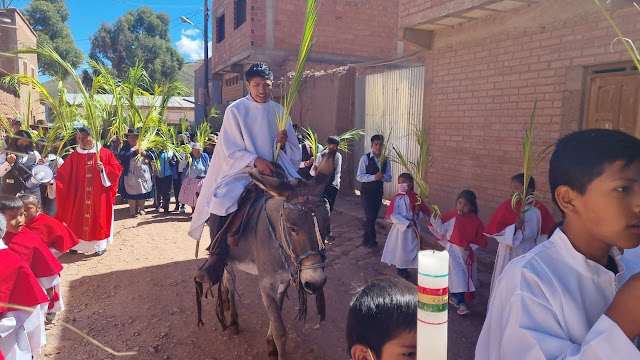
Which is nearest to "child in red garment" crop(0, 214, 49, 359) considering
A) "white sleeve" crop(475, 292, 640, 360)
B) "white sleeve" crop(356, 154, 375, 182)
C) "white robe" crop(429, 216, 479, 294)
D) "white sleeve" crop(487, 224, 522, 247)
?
"white sleeve" crop(475, 292, 640, 360)

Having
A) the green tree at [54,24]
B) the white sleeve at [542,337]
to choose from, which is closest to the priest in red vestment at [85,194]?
the white sleeve at [542,337]

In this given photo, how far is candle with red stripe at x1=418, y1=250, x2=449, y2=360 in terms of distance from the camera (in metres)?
0.97

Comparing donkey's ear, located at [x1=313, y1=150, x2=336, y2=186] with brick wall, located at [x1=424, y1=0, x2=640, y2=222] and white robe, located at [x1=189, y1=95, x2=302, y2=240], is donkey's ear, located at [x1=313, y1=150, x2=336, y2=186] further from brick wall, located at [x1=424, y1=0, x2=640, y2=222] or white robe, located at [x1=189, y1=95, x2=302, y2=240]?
brick wall, located at [x1=424, y1=0, x2=640, y2=222]

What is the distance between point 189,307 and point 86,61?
4550 mm

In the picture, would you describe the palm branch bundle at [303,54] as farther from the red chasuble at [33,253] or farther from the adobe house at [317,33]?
the adobe house at [317,33]

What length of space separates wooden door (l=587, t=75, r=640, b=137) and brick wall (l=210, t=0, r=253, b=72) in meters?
11.0

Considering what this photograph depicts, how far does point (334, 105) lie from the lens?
1148 centimetres

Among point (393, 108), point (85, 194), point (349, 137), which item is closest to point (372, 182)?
point (349, 137)

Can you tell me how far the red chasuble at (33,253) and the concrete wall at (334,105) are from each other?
27.1 feet

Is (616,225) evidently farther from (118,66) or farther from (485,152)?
(118,66)

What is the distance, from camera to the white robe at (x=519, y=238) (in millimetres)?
4398

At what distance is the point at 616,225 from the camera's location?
1279 millimetres

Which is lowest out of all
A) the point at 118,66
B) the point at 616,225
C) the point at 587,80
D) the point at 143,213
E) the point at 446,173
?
the point at 143,213

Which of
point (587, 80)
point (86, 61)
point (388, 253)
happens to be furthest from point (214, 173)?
point (587, 80)
